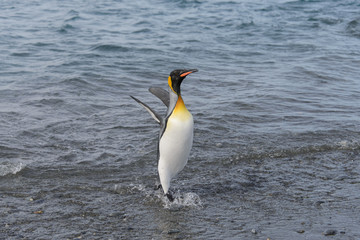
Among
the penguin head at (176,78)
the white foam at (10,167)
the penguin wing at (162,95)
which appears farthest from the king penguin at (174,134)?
the white foam at (10,167)

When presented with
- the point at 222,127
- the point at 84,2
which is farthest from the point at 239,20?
the point at 222,127

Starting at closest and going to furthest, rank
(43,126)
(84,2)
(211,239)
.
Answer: (211,239) < (43,126) < (84,2)

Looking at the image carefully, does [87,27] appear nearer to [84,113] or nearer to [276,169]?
[84,113]

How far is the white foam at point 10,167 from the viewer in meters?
5.24

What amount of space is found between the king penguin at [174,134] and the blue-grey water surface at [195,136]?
282mm

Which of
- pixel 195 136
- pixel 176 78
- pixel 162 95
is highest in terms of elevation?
Result: pixel 176 78

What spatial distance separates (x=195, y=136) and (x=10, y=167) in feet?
7.55

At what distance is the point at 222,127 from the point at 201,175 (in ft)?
5.56

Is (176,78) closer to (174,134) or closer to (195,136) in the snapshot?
(174,134)

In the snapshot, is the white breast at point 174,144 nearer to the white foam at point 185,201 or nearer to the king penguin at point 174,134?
the king penguin at point 174,134

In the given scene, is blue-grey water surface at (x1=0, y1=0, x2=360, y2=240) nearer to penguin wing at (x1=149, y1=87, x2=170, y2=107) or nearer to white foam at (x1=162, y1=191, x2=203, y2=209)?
white foam at (x1=162, y1=191, x2=203, y2=209)

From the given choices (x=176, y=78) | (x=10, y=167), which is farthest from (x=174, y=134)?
(x=10, y=167)

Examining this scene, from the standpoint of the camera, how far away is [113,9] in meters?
19.1

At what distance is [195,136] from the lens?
651 centimetres
